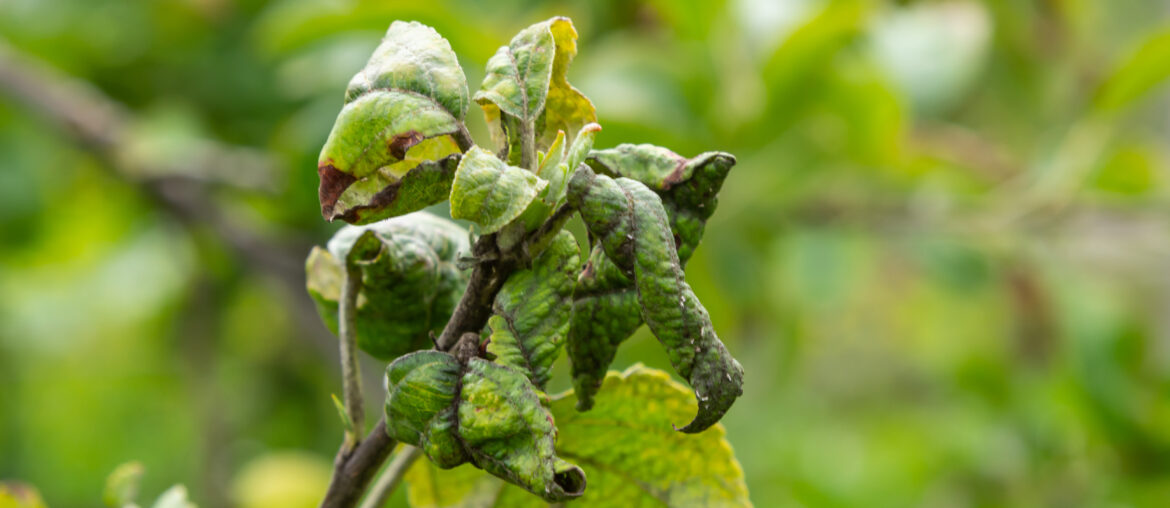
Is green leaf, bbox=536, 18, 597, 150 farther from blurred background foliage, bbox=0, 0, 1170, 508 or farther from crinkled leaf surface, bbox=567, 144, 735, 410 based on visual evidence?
blurred background foliage, bbox=0, 0, 1170, 508

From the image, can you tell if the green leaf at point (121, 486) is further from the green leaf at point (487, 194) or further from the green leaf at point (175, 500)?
the green leaf at point (487, 194)

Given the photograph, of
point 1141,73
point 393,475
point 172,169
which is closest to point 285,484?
point 172,169

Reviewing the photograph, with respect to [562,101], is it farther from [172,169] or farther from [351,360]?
[172,169]

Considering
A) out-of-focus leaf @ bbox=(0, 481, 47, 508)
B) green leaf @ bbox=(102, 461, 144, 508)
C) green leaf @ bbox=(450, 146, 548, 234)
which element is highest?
green leaf @ bbox=(450, 146, 548, 234)

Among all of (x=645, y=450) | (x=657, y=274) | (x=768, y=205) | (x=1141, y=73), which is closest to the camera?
(x=657, y=274)

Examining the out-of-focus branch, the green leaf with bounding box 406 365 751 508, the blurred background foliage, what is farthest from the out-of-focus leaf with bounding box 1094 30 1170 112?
the out-of-focus branch

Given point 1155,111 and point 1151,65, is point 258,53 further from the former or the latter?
point 1155,111
